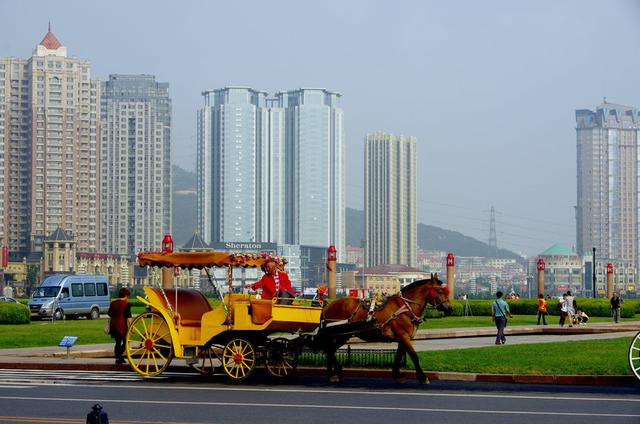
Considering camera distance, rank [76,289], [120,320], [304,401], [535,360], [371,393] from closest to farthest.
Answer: [304,401] < [371,393] < [535,360] < [120,320] < [76,289]

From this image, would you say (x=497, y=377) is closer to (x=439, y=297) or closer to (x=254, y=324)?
(x=439, y=297)

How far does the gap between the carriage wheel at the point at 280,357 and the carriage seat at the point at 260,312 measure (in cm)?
66

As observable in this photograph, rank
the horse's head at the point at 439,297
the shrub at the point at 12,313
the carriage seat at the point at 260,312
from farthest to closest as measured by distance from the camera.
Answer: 1. the shrub at the point at 12,313
2. the horse's head at the point at 439,297
3. the carriage seat at the point at 260,312

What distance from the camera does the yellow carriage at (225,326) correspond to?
19609 millimetres

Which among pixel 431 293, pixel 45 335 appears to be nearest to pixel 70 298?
pixel 45 335

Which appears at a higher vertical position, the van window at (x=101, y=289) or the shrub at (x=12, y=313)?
the van window at (x=101, y=289)

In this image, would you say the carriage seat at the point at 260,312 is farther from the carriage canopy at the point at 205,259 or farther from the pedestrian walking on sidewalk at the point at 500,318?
the pedestrian walking on sidewalk at the point at 500,318

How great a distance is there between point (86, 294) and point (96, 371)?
2851cm

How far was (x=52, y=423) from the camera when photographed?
13781mm

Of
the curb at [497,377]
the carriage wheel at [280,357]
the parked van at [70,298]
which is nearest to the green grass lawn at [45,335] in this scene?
the curb at [497,377]

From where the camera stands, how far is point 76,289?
5019cm

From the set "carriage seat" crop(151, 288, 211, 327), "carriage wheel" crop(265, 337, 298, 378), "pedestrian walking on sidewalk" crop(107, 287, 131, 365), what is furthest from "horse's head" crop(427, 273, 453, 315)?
"pedestrian walking on sidewalk" crop(107, 287, 131, 365)

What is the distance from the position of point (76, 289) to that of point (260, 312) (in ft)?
106

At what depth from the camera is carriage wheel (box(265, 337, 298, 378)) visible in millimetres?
19984
